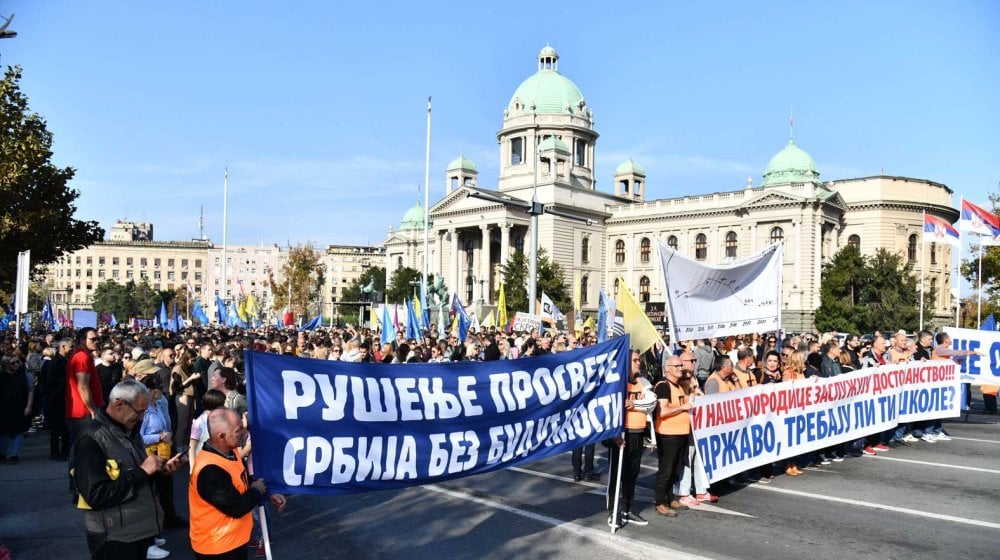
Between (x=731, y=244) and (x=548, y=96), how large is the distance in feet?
92.5

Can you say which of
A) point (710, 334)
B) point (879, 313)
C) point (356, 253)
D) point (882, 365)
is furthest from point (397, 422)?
point (356, 253)

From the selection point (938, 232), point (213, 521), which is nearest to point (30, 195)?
point (213, 521)

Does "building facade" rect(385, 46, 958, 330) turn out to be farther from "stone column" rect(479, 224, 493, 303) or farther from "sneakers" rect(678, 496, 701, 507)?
"sneakers" rect(678, 496, 701, 507)

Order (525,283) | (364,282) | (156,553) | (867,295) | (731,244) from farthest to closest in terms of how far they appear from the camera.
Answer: (364,282) → (731,244) → (525,283) → (867,295) → (156,553)

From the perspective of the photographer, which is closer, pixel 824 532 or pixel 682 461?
pixel 824 532

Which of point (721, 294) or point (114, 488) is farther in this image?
point (721, 294)

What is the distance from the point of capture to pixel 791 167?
2921 inches

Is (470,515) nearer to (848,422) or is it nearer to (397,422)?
(397,422)

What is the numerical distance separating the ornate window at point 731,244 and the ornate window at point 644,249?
9.32 meters

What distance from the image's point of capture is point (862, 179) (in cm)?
7169

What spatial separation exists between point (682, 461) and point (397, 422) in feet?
13.2

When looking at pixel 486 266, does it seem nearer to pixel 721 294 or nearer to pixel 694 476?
pixel 721 294

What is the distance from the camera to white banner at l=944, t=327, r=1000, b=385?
51.0 ft

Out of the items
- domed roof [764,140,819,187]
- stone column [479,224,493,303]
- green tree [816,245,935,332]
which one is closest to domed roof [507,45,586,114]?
stone column [479,224,493,303]
